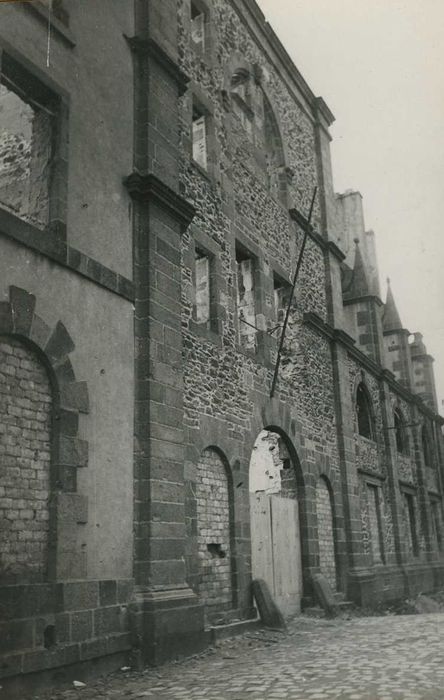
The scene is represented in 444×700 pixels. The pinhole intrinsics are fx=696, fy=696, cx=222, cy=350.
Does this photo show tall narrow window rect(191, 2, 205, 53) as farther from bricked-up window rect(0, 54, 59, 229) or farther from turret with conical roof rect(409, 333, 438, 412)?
turret with conical roof rect(409, 333, 438, 412)

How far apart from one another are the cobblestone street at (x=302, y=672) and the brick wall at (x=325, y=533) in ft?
11.7

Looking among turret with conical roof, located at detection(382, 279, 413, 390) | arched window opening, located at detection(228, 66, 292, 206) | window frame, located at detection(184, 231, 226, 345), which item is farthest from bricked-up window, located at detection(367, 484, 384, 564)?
window frame, located at detection(184, 231, 226, 345)

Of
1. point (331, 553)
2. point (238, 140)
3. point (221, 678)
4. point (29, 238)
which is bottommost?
point (221, 678)

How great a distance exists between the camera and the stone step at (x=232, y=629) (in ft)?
29.3

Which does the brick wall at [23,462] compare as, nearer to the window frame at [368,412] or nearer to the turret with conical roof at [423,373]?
the window frame at [368,412]

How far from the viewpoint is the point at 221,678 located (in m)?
6.69

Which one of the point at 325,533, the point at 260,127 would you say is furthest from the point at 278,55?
the point at 325,533

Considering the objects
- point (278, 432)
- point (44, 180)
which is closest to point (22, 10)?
point (44, 180)

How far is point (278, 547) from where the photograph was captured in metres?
11.7

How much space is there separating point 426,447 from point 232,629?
17495 millimetres

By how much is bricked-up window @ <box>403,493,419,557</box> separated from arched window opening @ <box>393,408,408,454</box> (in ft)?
4.57

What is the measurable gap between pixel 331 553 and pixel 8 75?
1052 centimetres

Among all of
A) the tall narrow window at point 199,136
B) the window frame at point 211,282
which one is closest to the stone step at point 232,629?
the window frame at point 211,282

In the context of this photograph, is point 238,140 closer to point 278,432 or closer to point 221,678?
point 278,432
